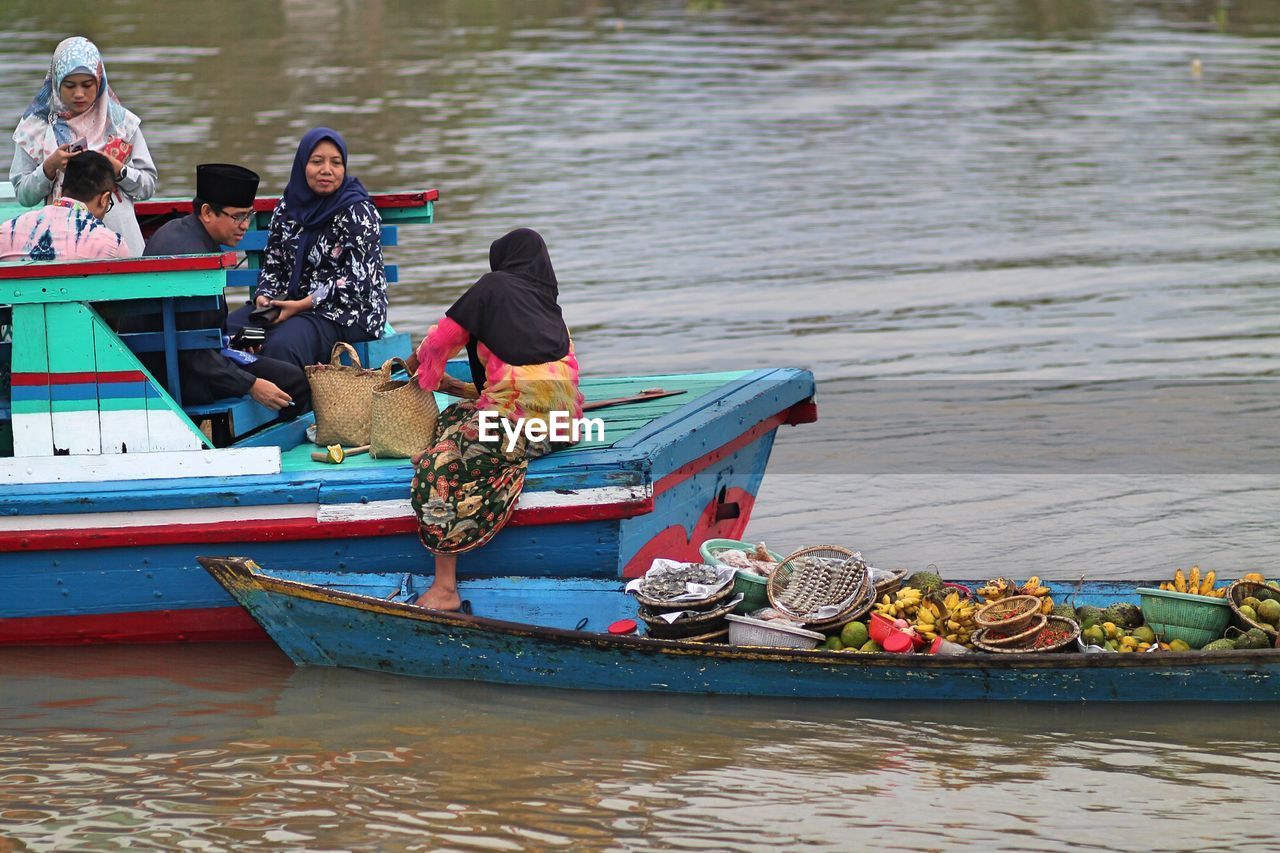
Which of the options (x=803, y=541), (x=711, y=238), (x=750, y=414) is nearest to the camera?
(x=750, y=414)

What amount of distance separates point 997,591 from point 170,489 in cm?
307

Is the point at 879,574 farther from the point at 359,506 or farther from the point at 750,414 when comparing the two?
the point at 359,506

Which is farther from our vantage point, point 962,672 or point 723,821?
point 962,672

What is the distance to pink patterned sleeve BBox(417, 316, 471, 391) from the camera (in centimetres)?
618

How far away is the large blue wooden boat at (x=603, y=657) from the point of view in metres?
5.85

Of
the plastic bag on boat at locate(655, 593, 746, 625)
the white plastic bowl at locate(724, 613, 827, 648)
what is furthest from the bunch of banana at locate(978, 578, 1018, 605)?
the plastic bag on boat at locate(655, 593, 746, 625)

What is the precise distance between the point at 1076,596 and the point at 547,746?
2090mm

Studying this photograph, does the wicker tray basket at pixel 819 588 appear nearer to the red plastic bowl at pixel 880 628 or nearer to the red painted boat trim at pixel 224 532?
the red plastic bowl at pixel 880 628

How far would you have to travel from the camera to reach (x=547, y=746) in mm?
5910

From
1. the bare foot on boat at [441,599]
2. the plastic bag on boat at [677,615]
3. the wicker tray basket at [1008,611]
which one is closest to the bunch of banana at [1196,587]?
the wicker tray basket at [1008,611]

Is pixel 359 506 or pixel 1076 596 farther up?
pixel 359 506

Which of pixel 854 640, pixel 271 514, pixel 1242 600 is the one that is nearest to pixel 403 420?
pixel 271 514

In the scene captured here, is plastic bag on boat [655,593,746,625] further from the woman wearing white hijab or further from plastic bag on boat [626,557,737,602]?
the woman wearing white hijab

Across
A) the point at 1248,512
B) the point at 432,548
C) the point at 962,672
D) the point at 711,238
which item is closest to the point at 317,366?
the point at 432,548
